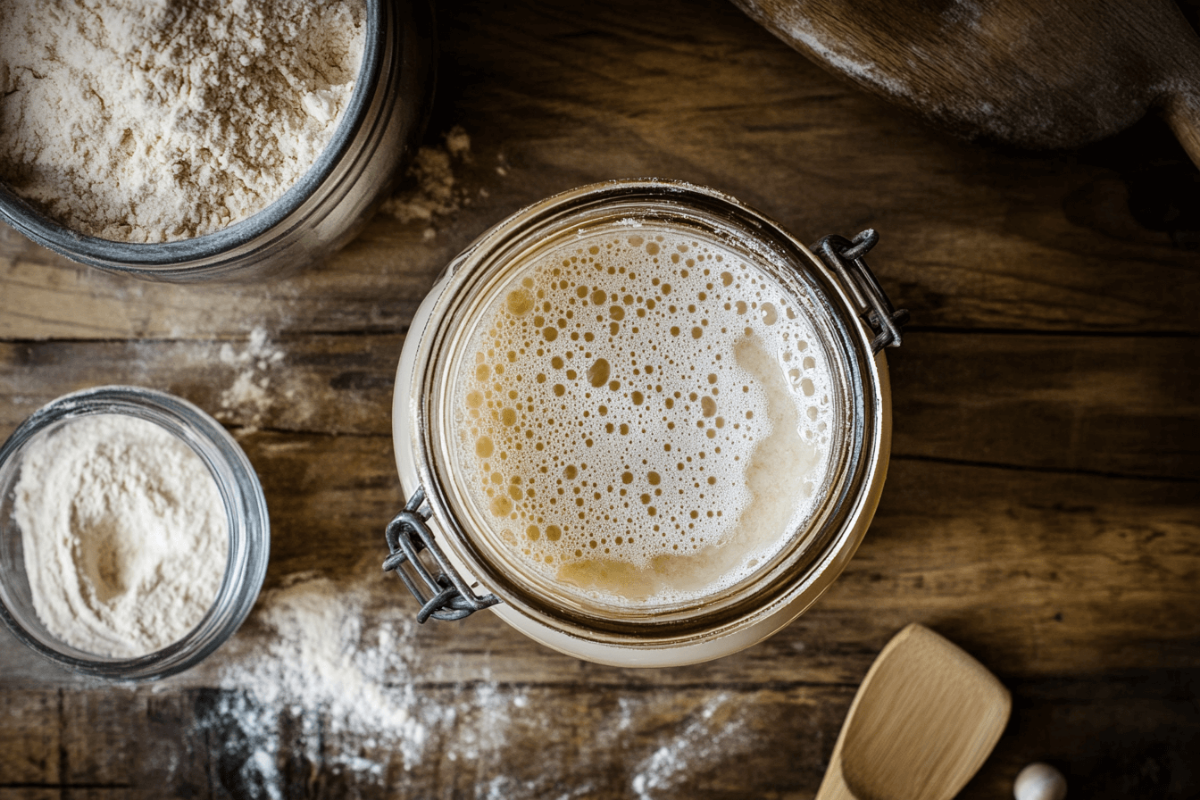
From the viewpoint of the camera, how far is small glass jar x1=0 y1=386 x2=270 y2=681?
647 millimetres

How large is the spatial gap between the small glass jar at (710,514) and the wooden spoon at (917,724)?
0.82ft

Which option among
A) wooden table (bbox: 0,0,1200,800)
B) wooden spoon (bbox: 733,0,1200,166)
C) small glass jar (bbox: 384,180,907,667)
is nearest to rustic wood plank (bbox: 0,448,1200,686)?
wooden table (bbox: 0,0,1200,800)

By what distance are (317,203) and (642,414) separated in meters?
0.27

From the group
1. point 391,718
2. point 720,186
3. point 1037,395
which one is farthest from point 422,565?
point 1037,395

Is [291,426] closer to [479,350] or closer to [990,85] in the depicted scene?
[479,350]

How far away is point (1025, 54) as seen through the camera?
2.04 feet

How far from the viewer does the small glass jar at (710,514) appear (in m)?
0.49

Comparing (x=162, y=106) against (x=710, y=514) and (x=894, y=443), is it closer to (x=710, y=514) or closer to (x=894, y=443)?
(x=710, y=514)

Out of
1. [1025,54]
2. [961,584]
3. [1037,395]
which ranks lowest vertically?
[961,584]

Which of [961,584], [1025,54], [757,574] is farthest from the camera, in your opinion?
[961,584]

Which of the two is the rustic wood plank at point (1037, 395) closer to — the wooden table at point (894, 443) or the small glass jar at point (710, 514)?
the wooden table at point (894, 443)

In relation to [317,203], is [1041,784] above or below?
below

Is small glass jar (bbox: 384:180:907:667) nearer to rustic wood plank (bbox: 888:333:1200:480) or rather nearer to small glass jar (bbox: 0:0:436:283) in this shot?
small glass jar (bbox: 0:0:436:283)

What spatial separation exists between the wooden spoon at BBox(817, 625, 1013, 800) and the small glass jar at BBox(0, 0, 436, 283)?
60 centimetres
